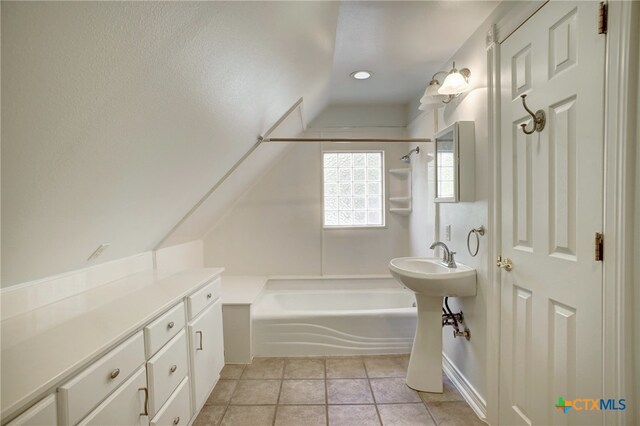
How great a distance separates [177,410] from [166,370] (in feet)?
0.92

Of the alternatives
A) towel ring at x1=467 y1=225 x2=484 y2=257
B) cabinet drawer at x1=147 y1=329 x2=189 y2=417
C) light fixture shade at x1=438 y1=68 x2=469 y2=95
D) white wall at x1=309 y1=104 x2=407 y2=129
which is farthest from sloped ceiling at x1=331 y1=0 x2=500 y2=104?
cabinet drawer at x1=147 y1=329 x2=189 y2=417

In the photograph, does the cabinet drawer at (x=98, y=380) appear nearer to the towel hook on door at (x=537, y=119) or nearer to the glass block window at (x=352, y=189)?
the towel hook on door at (x=537, y=119)

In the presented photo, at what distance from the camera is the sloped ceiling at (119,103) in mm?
691

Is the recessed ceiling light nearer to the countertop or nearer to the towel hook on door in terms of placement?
the towel hook on door

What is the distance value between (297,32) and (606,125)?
4.77 ft

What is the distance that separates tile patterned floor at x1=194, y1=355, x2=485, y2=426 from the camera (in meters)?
1.75

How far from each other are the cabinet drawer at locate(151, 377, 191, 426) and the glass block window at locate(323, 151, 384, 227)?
230 centimetres

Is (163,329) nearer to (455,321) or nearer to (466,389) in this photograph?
(455,321)

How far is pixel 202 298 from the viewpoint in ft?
5.97

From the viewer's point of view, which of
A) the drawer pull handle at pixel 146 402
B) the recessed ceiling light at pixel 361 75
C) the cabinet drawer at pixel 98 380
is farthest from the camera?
the recessed ceiling light at pixel 361 75

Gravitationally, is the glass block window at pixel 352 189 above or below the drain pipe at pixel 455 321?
above

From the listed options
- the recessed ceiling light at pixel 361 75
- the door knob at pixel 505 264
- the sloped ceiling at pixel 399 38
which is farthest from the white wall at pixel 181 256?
the door knob at pixel 505 264

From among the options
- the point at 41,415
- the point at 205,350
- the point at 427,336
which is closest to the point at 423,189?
the point at 427,336

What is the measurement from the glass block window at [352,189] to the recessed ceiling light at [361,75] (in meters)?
1.04
